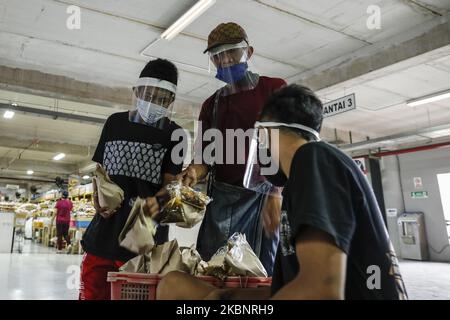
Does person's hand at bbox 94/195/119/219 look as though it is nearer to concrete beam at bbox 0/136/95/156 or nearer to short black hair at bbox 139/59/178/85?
short black hair at bbox 139/59/178/85

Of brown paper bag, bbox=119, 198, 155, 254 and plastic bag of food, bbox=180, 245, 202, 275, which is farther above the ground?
brown paper bag, bbox=119, 198, 155, 254

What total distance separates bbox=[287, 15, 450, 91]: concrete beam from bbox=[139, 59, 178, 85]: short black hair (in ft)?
13.3

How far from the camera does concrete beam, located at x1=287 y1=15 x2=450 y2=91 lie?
4.38m

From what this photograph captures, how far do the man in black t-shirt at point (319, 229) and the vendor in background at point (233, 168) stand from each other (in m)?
0.58

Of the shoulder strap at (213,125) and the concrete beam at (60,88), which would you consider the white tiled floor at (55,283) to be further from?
the shoulder strap at (213,125)

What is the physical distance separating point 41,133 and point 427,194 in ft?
36.5

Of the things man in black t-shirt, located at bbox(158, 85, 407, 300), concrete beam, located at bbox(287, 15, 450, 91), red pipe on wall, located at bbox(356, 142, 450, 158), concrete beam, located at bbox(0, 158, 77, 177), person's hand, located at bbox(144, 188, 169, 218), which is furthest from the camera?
concrete beam, located at bbox(0, 158, 77, 177)

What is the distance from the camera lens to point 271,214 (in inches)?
64.9

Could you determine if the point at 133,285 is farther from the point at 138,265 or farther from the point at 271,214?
the point at 271,214

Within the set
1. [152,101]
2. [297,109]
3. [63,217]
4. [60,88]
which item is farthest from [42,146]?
[297,109]

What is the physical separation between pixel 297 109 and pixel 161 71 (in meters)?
0.87

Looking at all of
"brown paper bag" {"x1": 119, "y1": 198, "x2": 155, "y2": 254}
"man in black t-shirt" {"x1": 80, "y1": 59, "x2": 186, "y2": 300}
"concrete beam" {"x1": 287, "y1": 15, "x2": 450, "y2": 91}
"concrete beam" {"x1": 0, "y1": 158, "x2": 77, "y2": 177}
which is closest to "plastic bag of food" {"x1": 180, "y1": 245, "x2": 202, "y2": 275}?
"brown paper bag" {"x1": 119, "y1": 198, "x2": 155, "y2": 254}

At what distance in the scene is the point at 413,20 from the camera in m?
4.28

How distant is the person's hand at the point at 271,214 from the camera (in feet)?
5.35
